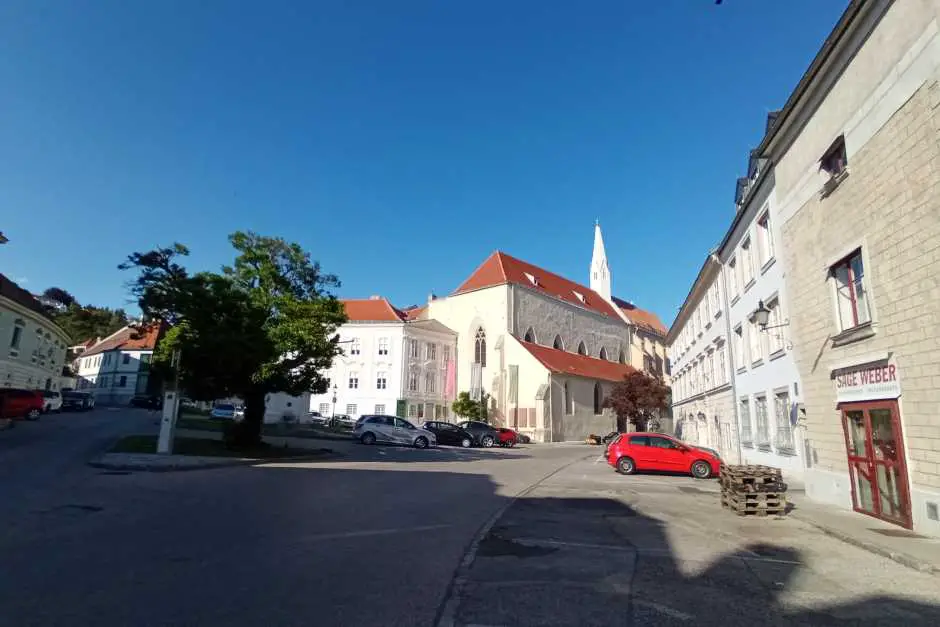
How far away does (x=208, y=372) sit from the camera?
20734 mm

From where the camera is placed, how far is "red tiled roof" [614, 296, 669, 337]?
83500 mm

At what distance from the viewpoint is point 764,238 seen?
17422 mm

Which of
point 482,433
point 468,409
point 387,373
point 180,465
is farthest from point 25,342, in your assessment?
point 468,409

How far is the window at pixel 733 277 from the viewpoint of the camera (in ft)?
68.6

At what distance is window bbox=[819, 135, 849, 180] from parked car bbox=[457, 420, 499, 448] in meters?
30.0

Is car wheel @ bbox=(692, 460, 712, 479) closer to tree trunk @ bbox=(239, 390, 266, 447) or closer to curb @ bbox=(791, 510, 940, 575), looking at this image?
curb @ bbox=(791, 510, 940, 575)

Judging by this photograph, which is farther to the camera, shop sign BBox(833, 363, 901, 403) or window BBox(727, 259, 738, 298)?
window BBox(727, 259, 738, 298)

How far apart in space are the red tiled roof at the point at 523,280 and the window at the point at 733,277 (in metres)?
36.3

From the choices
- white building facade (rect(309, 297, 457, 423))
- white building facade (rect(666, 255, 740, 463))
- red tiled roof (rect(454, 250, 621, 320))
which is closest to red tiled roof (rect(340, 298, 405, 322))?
white building facade (rect(309, 297, 457, 423))

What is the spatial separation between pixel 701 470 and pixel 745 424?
2.61 meters

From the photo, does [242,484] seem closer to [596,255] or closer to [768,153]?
[768,153]

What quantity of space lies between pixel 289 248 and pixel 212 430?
14180 millimetres

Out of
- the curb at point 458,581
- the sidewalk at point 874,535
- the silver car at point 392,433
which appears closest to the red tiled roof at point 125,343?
the silver car at point 392,433

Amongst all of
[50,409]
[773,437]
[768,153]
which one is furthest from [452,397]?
[768,153]
